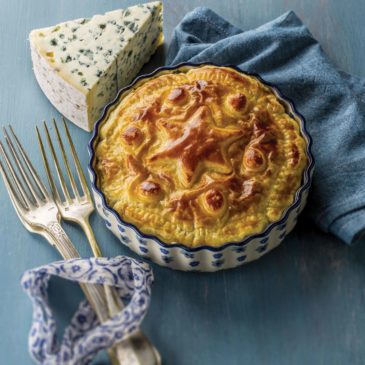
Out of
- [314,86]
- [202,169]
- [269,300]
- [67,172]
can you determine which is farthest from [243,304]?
[314,86]

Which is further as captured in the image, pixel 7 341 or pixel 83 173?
pixel 83 173

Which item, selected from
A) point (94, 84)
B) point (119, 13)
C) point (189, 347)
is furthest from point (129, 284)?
point (119, 13)

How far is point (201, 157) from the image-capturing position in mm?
2900

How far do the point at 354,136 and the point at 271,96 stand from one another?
429mm

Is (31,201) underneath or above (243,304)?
above

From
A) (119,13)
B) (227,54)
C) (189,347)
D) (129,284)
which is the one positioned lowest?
(189,347)

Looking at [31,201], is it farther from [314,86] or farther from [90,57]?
[314,86]

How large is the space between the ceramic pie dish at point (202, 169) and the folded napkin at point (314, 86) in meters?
0.19

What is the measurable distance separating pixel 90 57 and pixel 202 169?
36.4 inches

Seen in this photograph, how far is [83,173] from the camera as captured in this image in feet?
10.7

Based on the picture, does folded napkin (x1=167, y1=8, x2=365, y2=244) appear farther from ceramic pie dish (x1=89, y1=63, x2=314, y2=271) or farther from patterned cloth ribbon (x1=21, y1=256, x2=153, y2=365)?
patterned cloth ribbon (x1=21, y1=256, x2=153, y2=365)

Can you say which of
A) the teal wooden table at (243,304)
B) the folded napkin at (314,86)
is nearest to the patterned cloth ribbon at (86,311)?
the teal wooden table at (243,304)

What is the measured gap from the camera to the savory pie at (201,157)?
281 centimetres

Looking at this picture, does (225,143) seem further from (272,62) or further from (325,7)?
(325,7)
